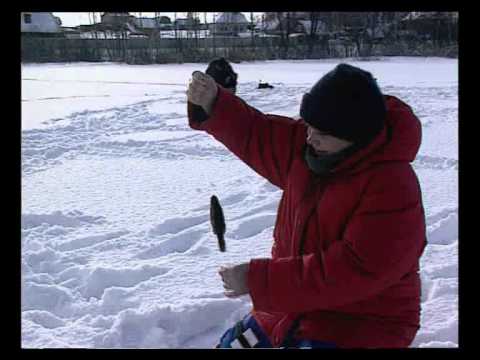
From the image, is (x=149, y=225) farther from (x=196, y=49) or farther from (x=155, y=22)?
(x=155, y=22)

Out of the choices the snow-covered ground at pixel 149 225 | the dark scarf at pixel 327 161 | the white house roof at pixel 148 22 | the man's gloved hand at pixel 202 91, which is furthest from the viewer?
the snow-covered ground at pixel 149 225

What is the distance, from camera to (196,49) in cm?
365

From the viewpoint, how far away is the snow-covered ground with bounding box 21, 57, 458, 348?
245 centimetres

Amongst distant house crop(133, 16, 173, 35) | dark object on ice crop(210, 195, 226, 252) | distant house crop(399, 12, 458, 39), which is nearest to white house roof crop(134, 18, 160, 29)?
distant house crop(133, 16, 173, 35)

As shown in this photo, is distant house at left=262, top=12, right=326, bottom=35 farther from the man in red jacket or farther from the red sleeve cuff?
the red sleeve cuff

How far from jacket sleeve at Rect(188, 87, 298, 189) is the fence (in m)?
2.14

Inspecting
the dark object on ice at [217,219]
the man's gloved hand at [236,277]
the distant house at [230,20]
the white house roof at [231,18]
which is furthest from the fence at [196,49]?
the man's gloved hand at [236,277]

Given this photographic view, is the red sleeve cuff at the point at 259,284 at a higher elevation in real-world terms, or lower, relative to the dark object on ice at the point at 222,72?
lower

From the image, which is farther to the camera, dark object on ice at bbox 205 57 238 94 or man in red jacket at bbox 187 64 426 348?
dark object on ice at bbox 205 57 238 94

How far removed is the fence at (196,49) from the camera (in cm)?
401

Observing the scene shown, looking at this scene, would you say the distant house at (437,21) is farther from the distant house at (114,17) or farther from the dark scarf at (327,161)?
the distant house at (114,17)

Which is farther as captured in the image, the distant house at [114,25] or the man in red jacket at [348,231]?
the distant house at [114,25]

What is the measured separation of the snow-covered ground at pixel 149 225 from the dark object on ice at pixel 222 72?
510 mm

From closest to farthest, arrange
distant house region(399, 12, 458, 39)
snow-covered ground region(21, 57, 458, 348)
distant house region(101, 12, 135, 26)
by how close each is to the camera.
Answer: distant house region(399, 12, 458, 39), distant house region(101, 12, 135, 26), snow-covered ground region(21, 57, 458, 348)
